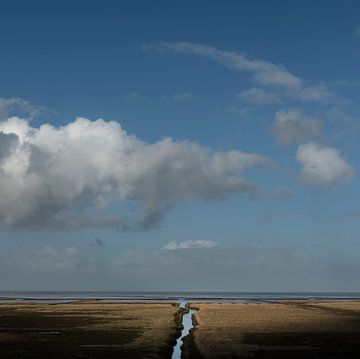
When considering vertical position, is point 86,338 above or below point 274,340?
above

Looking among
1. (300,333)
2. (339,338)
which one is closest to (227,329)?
(300,333)

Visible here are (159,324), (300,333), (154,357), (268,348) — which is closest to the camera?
(154,357)

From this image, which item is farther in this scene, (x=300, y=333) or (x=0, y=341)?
(x=300, y=333)

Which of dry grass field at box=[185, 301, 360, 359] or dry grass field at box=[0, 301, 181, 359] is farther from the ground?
dry grass field at box=[0, 301, 181, 359]

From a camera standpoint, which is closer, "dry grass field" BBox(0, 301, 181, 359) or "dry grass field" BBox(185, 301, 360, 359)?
"dry grass field" BBox(185, 301, 360, 359)

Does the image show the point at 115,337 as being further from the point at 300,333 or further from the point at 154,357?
the point at 300,333

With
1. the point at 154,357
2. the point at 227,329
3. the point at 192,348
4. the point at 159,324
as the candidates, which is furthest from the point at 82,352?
the point at 159,324

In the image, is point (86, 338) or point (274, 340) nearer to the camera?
point (274, 340)

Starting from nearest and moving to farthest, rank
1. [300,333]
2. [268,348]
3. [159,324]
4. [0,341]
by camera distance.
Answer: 1. [268,348]
2. [0,341]
3. [300,333]
4. [159,324]

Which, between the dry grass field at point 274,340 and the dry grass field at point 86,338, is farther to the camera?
the dry grass field at point 86,338

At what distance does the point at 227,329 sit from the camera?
48.3 meters

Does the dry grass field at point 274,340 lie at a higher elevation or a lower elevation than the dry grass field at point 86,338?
lower

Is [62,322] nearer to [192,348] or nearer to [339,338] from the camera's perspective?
[192,348]

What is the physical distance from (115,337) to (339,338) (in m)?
17.1
